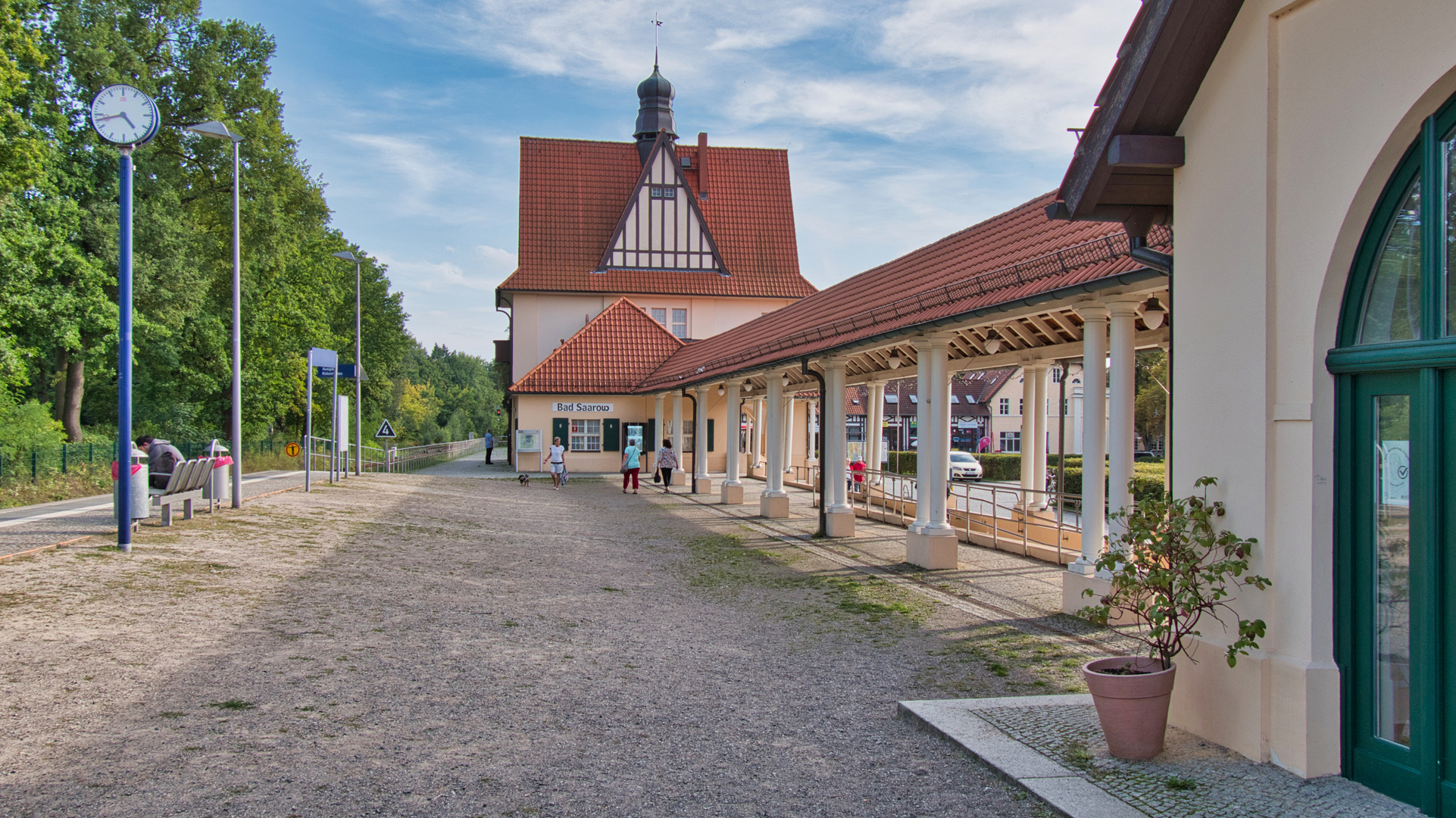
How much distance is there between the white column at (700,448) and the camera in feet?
93.8

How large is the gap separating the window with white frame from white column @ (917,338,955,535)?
27047 millimetres

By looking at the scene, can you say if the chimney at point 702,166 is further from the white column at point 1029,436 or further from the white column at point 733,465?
the white column at point 1029,436

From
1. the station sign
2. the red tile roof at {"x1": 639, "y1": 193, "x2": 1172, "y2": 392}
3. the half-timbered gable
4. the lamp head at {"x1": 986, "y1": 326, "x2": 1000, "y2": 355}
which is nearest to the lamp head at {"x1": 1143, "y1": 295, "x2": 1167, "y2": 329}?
the red tile roof at {"x1": 639, "y1": 193, "x2": 1172, "y2": 392}

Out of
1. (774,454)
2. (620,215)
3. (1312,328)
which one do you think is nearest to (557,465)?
(774,454)

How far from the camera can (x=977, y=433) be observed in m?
72.8

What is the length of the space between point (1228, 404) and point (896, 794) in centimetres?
257

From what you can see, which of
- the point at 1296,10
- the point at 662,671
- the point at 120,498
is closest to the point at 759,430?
the point at 120,498

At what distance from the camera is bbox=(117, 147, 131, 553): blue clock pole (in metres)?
11.5

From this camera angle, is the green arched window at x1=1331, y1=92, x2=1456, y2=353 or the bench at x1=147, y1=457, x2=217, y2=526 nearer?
the green arched window at x1=1331, y1=92, x2=1456, y2=353

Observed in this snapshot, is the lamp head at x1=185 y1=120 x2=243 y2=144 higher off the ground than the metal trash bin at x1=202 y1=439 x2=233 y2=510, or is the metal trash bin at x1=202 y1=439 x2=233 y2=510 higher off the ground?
the lamp head at x1=185 y1=120 x2=243 y2=144

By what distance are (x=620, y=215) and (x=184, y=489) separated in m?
35.5

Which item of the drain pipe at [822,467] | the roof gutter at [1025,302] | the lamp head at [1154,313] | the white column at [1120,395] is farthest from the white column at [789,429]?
the white column at [1120,395]

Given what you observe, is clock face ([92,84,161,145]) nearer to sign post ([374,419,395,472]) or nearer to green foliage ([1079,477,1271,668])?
green foliage ([1079,477,1271,668])

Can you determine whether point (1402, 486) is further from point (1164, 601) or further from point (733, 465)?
point (733, 465)
